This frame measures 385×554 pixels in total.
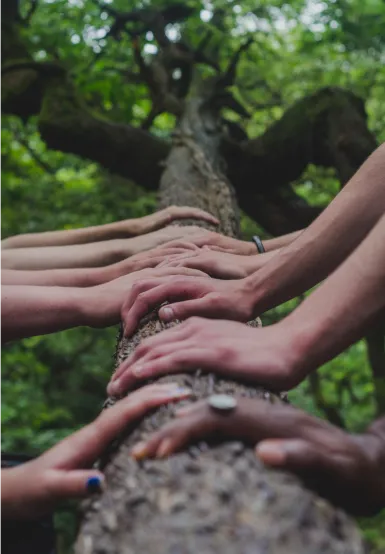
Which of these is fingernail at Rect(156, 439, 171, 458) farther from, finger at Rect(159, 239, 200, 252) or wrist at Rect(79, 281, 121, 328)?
finger at Rect(159, 239, 200, 252)

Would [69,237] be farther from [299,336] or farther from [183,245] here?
[299,336]

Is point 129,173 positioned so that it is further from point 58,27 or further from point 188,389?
point 188,389

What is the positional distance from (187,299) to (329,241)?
1.68 ft

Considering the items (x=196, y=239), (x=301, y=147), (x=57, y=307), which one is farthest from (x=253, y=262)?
(x=301, y=147)

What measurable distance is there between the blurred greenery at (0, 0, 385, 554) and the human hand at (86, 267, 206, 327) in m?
3.18

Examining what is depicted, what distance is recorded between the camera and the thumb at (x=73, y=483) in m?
1.07

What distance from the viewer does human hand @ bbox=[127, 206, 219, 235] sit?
3.37 m

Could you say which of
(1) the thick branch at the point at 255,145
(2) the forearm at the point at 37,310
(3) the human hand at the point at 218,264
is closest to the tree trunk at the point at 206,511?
(2) the forearm at the point at 37,310

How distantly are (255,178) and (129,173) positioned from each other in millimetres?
1313

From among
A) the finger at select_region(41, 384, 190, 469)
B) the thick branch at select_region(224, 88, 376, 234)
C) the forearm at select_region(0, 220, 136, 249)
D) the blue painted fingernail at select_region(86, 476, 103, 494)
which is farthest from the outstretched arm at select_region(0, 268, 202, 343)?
the thick branch at select_region(224, 88, 376, 234)

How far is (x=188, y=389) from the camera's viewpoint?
1.23 m

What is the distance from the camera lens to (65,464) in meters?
1.15

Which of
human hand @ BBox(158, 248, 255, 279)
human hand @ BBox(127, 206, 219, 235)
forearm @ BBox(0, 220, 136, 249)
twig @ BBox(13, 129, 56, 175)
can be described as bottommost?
twig @ BBox(13, 129, 56, 175)

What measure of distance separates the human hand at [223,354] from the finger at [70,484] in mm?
322
